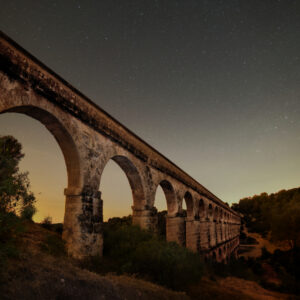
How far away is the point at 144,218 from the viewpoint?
29.7 feet

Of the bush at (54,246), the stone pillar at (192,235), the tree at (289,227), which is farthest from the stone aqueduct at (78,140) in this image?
the tree at (289,227)

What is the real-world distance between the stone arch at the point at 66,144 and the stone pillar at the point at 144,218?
383 centimetres

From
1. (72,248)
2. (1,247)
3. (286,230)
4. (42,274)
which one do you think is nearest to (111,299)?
(42,274)

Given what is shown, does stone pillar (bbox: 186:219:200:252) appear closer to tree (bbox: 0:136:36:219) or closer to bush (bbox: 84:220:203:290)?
bush (bbox: 84:220:203:290)

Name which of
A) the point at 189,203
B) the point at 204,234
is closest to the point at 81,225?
the point at 189,203

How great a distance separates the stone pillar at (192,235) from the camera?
45.9ft

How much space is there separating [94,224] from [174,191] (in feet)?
22.3

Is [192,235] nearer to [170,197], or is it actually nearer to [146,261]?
[170,197]

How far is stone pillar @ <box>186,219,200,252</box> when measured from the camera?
14.0 metres

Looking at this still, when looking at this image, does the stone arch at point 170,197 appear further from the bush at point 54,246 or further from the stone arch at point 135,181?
the bush at point 54,246

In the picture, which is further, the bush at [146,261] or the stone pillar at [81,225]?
the bush at [146,261]

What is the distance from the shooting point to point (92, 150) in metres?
6.57

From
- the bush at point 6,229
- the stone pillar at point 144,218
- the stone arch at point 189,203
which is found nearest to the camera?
the bush at point 6,229

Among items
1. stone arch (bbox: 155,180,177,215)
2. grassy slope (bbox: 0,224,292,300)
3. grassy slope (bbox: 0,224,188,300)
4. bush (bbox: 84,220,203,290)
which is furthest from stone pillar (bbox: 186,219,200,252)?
grassy slope (bbox: 0,224,188,300)
